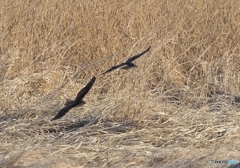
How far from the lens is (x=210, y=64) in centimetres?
495

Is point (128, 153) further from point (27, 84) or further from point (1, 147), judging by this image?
point (27, 84)

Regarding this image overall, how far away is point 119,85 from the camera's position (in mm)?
4289

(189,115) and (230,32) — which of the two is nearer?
(189,115)

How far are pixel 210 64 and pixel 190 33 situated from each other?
55cm

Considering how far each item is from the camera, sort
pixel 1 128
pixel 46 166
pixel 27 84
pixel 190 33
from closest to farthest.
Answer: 1. pixel 46 166
2. pixel 1 128
3. pixel 27 84
4. pixel 190 33

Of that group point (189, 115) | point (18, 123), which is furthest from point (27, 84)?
point (189, 115)

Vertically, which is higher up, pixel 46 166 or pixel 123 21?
pixel 123 21

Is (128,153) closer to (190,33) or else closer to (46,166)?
(46,166)

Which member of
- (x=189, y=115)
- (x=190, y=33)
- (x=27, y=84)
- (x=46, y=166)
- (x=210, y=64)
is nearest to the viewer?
(x=46, y=166)

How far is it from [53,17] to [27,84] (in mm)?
1140

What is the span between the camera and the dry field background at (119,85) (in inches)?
120

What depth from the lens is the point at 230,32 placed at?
5469 mm

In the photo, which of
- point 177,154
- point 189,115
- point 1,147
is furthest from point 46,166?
point 189,115

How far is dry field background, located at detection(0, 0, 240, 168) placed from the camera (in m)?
3.05
